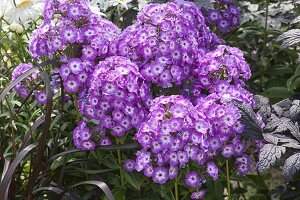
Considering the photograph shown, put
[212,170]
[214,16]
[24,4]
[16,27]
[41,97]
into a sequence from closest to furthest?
[212,170], [41,97], [16,27], [24,4], [214,16]

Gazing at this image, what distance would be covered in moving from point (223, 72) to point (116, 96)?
52cm

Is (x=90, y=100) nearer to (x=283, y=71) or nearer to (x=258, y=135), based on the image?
(x=258, y=135)

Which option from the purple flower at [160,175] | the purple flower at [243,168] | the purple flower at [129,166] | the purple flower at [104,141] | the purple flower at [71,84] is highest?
the purple flower at [71,84]

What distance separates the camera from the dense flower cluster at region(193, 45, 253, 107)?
2.84 metres

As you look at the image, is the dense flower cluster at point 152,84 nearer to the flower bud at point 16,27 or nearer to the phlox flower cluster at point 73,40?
the phlox flower cluster at point 73,40

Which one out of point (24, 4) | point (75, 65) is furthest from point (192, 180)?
point (24, 4)

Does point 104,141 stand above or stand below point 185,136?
below

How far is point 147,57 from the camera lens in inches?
112

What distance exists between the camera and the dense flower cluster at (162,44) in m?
2.83

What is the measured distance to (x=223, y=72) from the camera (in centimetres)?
289

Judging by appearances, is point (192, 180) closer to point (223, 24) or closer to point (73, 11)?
point (73, 11)

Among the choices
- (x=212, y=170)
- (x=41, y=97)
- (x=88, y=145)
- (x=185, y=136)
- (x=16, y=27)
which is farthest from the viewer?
(x=16, y=27)

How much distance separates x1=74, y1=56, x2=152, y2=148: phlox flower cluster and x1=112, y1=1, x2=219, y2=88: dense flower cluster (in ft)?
0.33

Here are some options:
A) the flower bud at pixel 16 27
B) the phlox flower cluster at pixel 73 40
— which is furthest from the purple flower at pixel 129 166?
the flower bud at pixel 16 27
